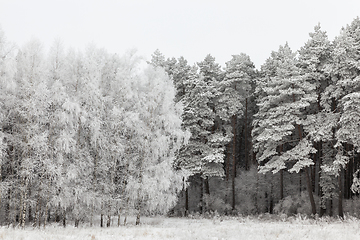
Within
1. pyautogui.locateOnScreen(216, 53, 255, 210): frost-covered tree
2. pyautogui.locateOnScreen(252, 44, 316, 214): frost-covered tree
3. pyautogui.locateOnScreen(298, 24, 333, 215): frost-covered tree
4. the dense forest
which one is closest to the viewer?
the dense forest

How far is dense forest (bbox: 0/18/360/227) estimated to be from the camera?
621 inches

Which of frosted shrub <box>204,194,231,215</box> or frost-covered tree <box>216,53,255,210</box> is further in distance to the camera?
frost-covered tree <box>216,53,255,210</box>

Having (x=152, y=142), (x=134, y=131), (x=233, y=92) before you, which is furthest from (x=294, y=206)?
(x=134, y=131)

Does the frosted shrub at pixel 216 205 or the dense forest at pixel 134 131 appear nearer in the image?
the dense forest at pixel 134 131

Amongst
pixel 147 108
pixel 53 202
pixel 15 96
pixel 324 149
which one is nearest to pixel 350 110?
pixel 324 149

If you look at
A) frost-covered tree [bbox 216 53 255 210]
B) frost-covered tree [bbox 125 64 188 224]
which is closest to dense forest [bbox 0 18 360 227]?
frost-covered tree [bbox 125 64 188 224]

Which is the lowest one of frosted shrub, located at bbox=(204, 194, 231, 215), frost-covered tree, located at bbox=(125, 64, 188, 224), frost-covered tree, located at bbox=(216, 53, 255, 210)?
frosted shrub, located at bbox=(204, 194, 231, 215)

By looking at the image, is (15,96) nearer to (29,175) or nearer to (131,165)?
(29,175)

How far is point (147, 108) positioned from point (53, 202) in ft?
26.5

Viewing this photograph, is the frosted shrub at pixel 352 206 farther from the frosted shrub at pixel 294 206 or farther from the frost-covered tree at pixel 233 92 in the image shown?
the frost-covered tree at pixel 233 92

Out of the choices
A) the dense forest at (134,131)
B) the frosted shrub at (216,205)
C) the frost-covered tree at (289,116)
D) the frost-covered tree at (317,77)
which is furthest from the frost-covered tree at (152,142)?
the frost-covered tree at (317,77)

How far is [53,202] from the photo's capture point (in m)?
15.9

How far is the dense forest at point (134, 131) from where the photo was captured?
15.8 meters

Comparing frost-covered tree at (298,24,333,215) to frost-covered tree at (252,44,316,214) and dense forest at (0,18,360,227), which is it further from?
frost-covered tree at (252,44,316,214)
